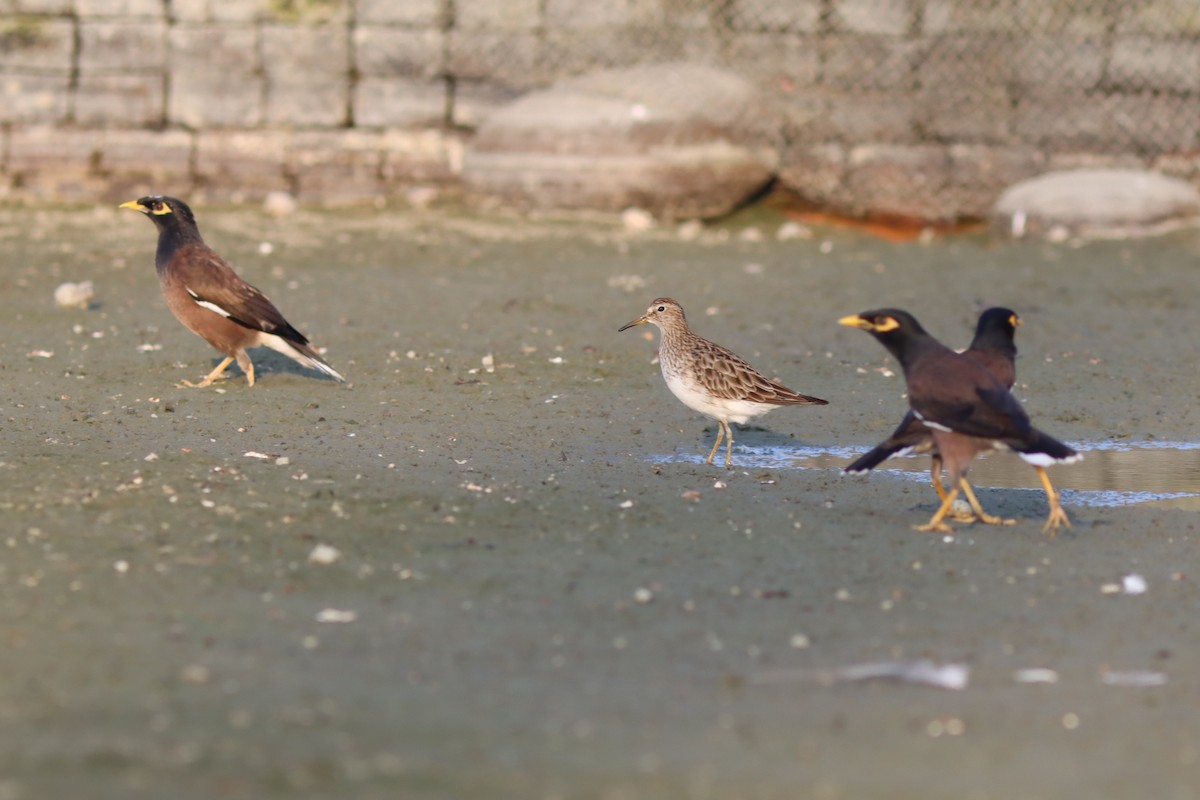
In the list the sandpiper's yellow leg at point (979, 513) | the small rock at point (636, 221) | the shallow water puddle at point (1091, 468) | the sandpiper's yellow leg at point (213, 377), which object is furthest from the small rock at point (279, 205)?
the sandpiper's yellow leg at point (979, 513)

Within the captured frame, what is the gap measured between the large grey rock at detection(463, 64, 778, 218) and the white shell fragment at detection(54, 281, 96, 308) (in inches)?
180

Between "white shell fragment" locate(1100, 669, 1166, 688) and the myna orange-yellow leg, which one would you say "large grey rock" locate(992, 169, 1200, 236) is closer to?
the myna orange-yellow leg

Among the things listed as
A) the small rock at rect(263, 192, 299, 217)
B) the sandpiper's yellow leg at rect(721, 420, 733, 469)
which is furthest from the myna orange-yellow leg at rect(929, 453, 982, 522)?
the small rock at rect(263, 192, 299, 217)

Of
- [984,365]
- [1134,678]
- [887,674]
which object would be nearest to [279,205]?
[984,365]

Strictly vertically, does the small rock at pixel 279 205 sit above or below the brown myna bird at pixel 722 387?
below

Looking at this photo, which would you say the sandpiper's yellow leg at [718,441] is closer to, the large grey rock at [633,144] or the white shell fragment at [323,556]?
the white shell fragment at [323,556]

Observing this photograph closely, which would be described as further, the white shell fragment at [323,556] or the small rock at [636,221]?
the small rock at [636,221]

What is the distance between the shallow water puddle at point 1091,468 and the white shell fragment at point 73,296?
519 cm

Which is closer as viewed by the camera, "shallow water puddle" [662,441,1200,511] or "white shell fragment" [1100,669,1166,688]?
"white shell fragment" [1100,669,1166,688]

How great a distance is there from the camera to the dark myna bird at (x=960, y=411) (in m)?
5.94

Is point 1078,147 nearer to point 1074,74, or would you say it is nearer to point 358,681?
point 1074,74

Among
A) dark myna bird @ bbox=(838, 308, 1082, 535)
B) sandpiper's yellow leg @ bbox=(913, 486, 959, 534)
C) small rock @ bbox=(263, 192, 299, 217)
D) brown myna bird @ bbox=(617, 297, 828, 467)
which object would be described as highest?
dark myna bird @ bbox=(838, 308, 1082, 535)

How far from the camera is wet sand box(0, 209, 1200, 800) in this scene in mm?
3932

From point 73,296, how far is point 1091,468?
6.92 metres
